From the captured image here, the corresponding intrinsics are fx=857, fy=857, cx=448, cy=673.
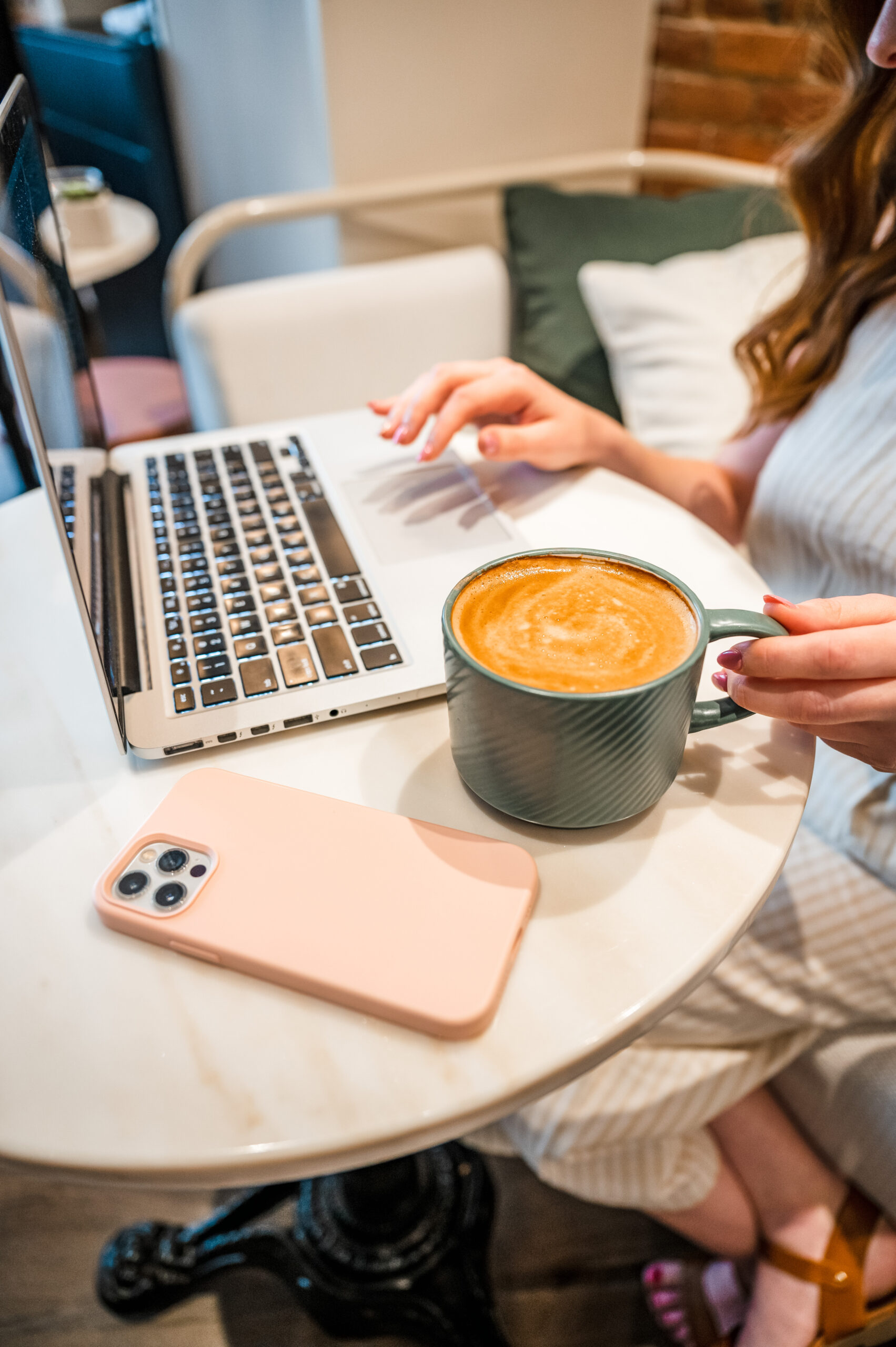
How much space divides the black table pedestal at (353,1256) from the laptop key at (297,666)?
0.50 m

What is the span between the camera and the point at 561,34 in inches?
57.5

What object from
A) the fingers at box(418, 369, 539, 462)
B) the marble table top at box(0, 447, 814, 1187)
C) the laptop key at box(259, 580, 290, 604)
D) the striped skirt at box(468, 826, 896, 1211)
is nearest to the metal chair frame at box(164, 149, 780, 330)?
the fingers at box(418, 369, 539, 462)

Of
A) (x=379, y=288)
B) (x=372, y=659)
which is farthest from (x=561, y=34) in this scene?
(x=372, y=659)

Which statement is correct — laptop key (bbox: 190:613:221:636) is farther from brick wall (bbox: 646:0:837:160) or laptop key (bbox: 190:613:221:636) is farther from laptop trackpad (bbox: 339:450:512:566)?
brick wall (bbox: 646:0:837:160)

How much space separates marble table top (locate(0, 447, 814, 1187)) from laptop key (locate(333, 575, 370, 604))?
106 millimetres

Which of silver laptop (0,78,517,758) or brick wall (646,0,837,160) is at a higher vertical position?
brick wall (646,0,837,160)

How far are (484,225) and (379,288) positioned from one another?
1.45 feet

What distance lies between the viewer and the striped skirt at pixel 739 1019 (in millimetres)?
687

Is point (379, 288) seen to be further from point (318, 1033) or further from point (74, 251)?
point (318, 1033)

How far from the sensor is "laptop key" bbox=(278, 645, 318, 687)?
1.80 ft

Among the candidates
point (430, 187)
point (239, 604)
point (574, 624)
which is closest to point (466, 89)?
point (430, 187)

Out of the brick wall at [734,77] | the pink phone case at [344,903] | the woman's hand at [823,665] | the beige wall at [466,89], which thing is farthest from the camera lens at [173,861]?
the brick wall at [734,77]

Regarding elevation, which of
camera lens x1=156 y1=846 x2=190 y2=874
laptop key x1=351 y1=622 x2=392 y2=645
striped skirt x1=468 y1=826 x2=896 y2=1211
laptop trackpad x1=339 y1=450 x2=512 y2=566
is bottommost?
striped skirt x1=468 y1=826 x2=896 y2=1211

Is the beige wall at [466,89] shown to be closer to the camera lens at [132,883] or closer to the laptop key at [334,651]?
the laptop key at [334,651]
